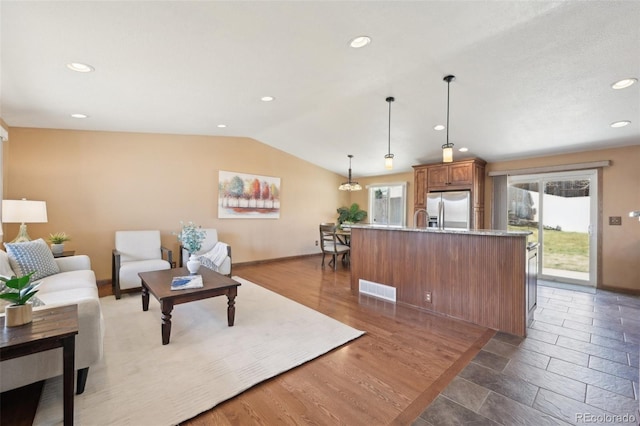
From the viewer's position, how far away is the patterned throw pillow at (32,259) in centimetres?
274

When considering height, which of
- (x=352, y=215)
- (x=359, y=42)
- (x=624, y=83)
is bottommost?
(x=352, y=215)

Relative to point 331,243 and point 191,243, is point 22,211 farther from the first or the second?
point 331,243

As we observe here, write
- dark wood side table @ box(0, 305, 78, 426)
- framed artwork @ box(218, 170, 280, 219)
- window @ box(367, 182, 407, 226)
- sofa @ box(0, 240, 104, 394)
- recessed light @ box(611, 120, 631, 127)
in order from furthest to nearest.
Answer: window @ box(367, 182, 407, 226), framed artwork @ box(218, 170, 280, 219), recessed light @ box(611, 120, 631, 127), sofa @ box(0, 240, 104, 394), dark wood side table @ box(0, 305, 78, 426)

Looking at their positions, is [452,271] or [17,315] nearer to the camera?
[17,315]

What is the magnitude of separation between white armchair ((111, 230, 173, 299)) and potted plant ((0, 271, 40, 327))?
2300 mm

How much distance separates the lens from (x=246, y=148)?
5.89 m

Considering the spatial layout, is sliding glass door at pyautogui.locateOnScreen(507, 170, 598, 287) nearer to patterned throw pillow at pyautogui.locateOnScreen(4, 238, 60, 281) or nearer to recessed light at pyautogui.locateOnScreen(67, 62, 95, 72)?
recessed light at pyautogui.locateOnScreen(67, 62, 95, 72)

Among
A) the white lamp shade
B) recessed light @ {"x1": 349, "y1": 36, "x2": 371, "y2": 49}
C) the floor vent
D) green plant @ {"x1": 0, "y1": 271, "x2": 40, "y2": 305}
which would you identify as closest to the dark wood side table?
green plant @ {"x1": 0, "y1": 271, "x2": 40, "y2": 305}

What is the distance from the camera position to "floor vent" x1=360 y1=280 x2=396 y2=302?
371 centimetres

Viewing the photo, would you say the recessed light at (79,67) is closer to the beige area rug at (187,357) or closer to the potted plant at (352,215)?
the beige area rug at (187,357)

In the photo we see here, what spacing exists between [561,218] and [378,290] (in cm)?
379

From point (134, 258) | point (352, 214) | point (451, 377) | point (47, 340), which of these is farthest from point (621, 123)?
point (134, 258)

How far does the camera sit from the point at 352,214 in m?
7.73

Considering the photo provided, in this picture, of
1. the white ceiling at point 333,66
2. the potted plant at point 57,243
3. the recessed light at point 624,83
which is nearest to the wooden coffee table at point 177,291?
the potted plant at point 57,243
